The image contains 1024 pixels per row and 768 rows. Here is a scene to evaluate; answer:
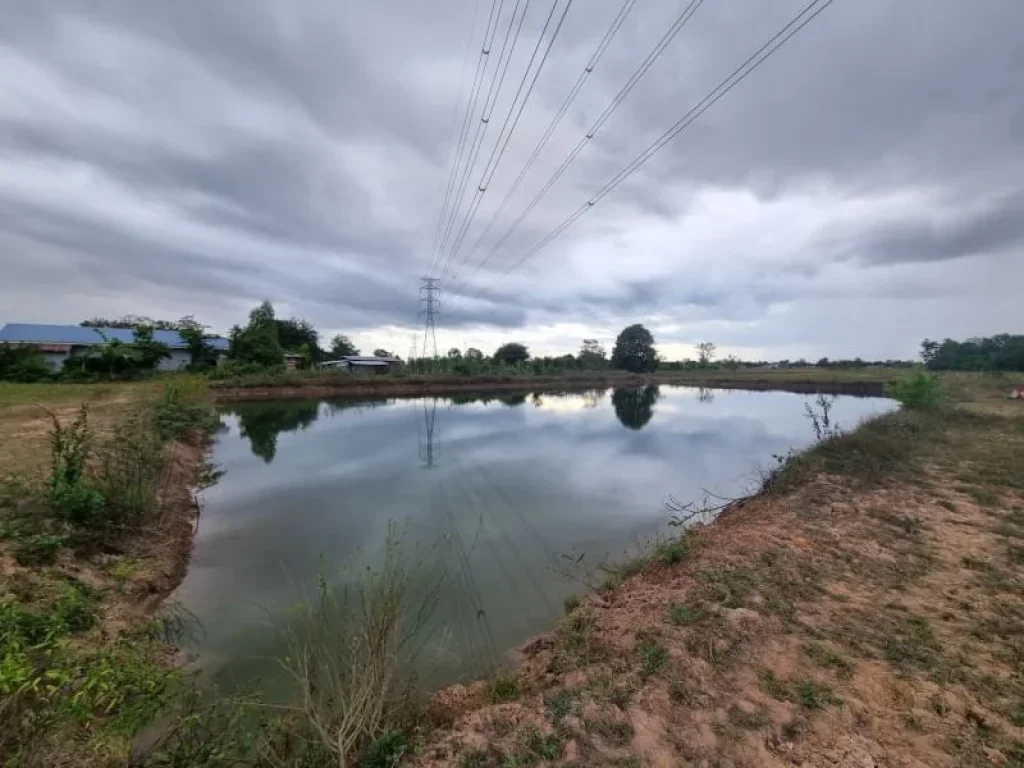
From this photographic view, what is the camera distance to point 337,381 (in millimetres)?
34656

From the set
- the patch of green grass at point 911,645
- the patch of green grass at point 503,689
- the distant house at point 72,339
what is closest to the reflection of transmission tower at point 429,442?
the patch of green grass at point 503,689

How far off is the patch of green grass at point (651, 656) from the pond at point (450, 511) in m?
1.50

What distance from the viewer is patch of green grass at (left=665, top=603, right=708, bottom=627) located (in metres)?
A: 4.03

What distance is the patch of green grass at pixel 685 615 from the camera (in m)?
4.03

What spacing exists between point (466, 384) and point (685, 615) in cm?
3851

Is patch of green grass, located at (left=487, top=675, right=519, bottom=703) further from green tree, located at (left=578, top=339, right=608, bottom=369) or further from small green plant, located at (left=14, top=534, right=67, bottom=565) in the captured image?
green tree, located at (left=578, top=339, right=608, bottom=369)

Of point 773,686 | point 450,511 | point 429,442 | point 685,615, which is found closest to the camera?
point 773,686

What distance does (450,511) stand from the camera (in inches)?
353

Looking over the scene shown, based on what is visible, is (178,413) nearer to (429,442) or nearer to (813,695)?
(429,442)

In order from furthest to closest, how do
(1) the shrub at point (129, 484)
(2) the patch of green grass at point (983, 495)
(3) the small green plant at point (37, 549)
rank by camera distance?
(2) the patch of green grass at point (983, 495) → (1) the shrub at point (129, 484) → (3) the small green plant at point (37, 549)

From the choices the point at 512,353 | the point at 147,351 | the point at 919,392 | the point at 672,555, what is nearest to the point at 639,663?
the point at 672,555

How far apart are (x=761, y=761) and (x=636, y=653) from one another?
119cm

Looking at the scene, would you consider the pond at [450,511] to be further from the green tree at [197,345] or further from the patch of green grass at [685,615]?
the green tree at [197,345]

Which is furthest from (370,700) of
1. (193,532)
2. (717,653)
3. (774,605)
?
(193,532)
